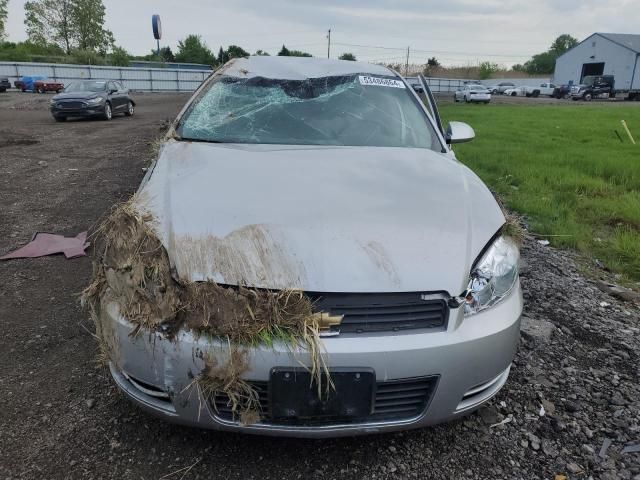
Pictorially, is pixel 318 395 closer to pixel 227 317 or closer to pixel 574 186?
pixel 227 317

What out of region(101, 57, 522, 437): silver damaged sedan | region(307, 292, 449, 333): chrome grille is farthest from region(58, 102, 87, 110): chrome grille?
region(307, 292, 449, 333): chrome grille

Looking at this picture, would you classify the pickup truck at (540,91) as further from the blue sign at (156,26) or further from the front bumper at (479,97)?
the blue sign at (156,26)

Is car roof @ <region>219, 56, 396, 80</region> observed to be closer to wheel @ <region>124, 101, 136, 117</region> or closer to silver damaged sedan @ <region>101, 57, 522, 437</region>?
silver damaged sedan @ <region>101, 57, 522, 437</region>

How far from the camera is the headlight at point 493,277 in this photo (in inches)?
75.2

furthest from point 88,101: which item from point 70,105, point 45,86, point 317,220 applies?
point 45,86

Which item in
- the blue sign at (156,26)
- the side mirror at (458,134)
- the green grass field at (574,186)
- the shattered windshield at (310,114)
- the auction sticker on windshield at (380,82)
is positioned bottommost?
the green grass field at (574,186)

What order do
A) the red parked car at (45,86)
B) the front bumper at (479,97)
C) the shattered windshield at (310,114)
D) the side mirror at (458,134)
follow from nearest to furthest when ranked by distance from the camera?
1. the shattered windshield at (310,114)
2. the side mirror at (458,134)
3. the red parked car at (45,86)
4. the front bumper at (479,97)

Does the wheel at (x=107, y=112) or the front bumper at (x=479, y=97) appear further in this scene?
the front bumper at (x=479, y=97)

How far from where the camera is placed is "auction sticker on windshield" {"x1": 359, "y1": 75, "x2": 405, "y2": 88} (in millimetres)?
3512

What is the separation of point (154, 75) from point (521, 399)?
40.3 metres

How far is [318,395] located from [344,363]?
0.15 metres

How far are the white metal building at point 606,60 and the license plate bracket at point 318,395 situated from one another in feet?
189

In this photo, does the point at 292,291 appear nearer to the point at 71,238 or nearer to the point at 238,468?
the point at 238,468

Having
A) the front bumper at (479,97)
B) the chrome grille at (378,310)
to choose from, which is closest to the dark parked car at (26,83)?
the front bumper at (479,97)
